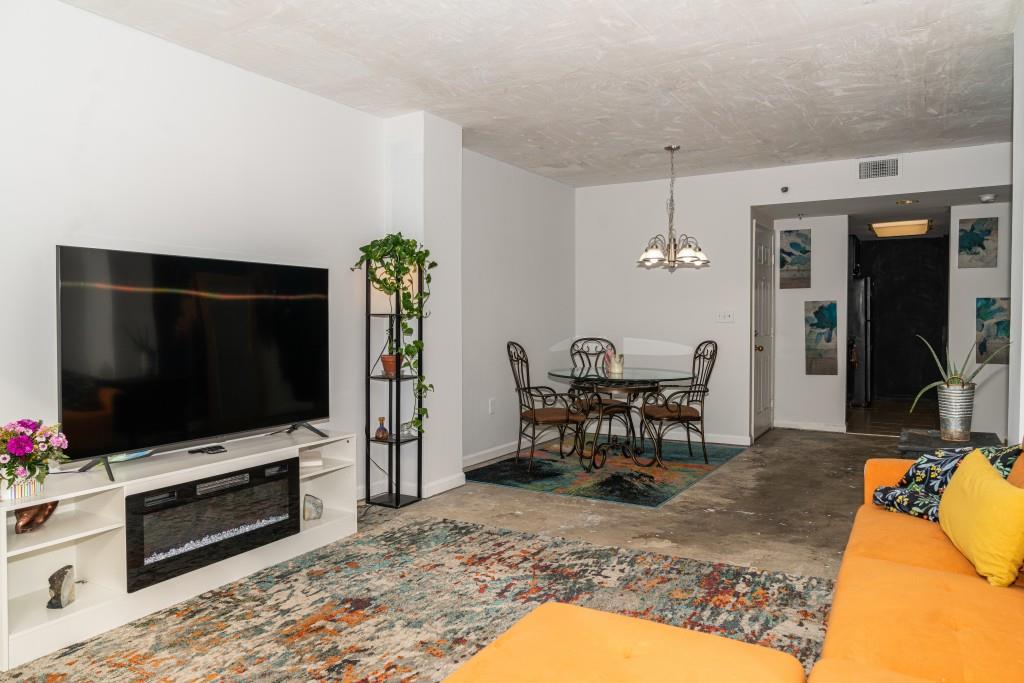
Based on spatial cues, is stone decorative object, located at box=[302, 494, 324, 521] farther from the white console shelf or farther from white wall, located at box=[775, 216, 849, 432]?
white wall, located at box=[775, 216, 849, 432]

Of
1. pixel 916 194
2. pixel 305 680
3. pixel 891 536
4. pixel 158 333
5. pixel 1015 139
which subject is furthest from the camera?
pixel 916 194

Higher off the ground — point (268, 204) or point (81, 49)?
point (81, 49)

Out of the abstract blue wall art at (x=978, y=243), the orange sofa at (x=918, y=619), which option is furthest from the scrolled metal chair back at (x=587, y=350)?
the orange sofa at (x=918, y=619)

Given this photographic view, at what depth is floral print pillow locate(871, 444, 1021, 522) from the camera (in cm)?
274

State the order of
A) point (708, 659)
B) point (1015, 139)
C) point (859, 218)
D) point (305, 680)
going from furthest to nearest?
point (859, 218) < point (1015, 139) < point (305, 680) < point (708, 659)

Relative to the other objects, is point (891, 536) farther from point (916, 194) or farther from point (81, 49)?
point (916, 194)

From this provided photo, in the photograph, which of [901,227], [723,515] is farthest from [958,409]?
[901,227]

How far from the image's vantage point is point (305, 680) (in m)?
2.38

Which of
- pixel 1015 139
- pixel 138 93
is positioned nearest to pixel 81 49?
pixel 138 93

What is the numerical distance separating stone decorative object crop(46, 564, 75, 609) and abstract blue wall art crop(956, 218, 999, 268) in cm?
765

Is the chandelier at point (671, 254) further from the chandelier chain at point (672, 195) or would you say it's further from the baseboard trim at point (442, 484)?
the baseboard trim at point (442, 484)

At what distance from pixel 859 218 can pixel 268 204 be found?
679 centimetres

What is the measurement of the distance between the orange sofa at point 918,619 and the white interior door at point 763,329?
182 inches

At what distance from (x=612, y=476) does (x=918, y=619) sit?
11.8ft
